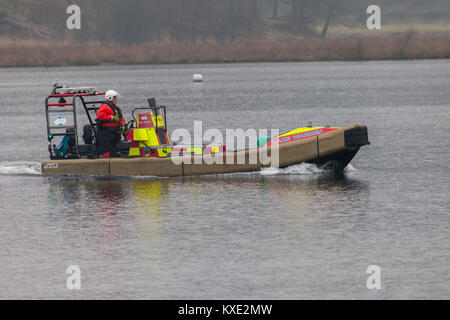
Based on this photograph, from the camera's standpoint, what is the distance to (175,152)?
71.1 feet

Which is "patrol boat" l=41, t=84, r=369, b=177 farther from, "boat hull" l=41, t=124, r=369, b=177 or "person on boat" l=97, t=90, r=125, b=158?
"person on boat" l=97, t=90, r=125, b=158

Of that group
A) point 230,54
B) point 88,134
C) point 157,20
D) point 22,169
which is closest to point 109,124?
point 88,134

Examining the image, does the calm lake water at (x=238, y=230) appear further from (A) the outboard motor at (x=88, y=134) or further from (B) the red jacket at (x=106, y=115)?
(B) the red jacket at (x=106, y=115)

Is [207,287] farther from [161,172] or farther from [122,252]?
[161,172]

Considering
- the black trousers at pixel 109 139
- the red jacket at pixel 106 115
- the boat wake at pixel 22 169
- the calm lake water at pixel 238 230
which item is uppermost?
the red jacket at pixel 106 115

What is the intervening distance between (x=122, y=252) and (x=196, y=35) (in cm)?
10998

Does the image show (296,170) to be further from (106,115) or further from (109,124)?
(106,115)

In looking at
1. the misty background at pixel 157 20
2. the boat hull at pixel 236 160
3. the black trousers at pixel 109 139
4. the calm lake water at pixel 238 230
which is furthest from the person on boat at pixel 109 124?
the misty background at pixel 157 20

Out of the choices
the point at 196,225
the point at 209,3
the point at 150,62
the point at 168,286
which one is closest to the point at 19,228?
the point at 196,225

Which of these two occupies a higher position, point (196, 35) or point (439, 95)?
point (196, 35)

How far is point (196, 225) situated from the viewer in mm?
16484

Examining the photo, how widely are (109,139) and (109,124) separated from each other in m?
0.45

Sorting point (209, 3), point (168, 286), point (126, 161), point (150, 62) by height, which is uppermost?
point (209, 3)

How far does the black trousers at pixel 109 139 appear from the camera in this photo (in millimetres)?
21547
